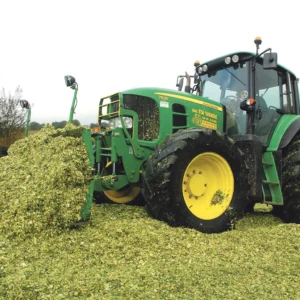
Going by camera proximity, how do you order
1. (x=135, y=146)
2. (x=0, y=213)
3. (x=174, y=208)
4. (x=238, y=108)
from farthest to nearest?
(x=238, y=108) → (x=135, y=146) → (x=174, y=208) → (x=0, y=213)

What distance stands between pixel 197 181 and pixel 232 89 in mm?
1975

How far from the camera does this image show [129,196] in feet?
19.4

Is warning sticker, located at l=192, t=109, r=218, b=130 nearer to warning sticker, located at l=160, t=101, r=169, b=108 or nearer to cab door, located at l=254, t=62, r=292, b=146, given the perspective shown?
warning sticker, located at l=160, t=101, r=169, b=108

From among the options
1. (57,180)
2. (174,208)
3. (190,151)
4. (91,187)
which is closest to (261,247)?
(174,208)

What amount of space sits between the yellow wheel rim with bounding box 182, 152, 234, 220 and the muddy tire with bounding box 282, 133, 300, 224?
1.18 meters

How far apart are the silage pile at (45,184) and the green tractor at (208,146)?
0.21 meters

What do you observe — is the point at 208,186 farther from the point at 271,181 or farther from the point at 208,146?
the point at 271,181

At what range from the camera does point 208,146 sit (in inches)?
Answer: 181

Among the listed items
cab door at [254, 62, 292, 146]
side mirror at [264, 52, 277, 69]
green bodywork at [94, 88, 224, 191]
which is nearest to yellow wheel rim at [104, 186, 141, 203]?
green bodywork at [94, 88, 224, 191]

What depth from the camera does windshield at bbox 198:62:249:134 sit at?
5738 mm

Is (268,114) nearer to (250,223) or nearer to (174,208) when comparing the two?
(250,223)

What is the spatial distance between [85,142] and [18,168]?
0.89 metres

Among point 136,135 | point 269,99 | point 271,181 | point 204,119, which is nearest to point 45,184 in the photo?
point 136,135

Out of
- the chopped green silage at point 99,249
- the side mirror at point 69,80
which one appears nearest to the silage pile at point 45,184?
the chopped green silage at point 99,249
